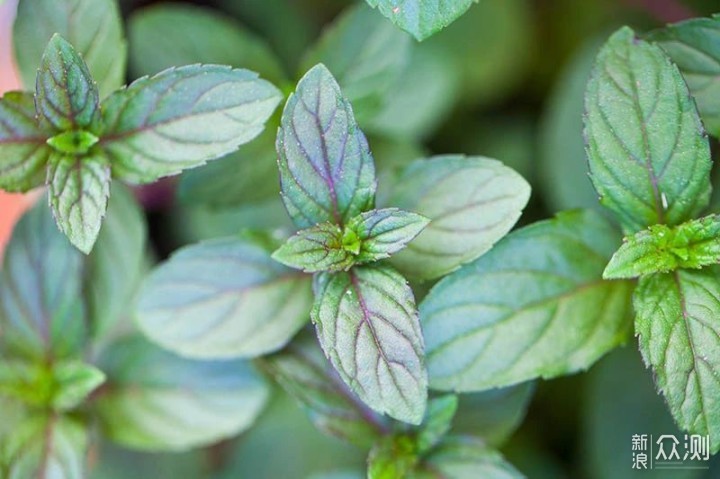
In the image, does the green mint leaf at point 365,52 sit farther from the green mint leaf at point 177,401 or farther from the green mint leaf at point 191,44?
the green mint leaf at point 177,401

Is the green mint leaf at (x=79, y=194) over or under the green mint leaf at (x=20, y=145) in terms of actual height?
under

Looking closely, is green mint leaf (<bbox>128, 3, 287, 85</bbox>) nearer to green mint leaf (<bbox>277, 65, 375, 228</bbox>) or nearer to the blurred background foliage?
the blurred background foliage

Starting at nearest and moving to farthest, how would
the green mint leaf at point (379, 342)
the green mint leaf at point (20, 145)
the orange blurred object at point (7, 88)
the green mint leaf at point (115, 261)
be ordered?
1. the green mint leaf at point (379, 342)
2. the green mint leaf at point (20, 145)
3. the green mint leaf at point (115, 261)
4. the orange blurred object at point (7, 88)

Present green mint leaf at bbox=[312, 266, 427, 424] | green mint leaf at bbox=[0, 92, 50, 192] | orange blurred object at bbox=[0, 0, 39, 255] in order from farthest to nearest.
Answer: orange blurred object at bbox=[0, 0, 39, 255] < green mint leaf at bbox=[0, 92, 50, 192] < green mint leaf at bbox=[312, 266, 427, 424]

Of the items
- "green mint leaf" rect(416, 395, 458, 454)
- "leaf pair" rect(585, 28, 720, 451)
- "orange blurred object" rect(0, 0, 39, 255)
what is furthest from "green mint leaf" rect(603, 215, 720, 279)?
"orange blurred object" rect(0, 0, 39, 255)

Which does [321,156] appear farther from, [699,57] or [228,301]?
[699,57]

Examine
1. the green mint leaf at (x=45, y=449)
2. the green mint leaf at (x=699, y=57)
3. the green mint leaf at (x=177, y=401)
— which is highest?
the green mint leaf at (x=699, y=57)

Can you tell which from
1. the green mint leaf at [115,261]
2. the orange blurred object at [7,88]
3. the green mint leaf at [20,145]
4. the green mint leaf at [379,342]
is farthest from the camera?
the orange blurred object at [7,88]

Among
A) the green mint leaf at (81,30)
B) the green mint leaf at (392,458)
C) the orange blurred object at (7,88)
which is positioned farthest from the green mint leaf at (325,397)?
the orange blurred object at (7,88)

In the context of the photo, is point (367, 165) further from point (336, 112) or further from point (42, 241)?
point (42, 241)
